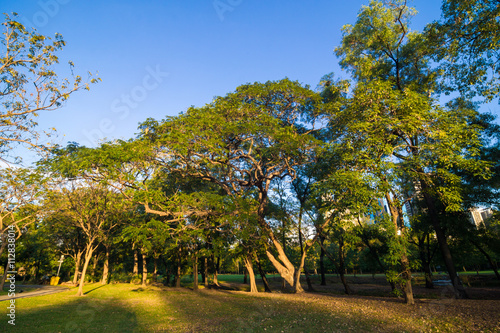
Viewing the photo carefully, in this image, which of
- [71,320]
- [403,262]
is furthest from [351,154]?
[71,320]

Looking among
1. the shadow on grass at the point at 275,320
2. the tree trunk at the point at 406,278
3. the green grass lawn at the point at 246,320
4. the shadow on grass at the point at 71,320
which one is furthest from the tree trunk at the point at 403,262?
the shadow on grass at the point at 71,320

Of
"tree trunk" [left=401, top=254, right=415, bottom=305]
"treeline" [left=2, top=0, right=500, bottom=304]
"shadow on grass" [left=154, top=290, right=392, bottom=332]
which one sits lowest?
"shadow on grass" [left=154, top=290, right=392, bottom=332]

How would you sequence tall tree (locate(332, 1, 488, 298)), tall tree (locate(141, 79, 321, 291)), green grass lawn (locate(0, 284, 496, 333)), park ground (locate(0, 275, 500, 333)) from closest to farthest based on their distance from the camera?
park ground (locate(0, 275, 500, 333)) < green grass lawn (locate(0, 284, 496, 333)) < tall tree (locate(332, 1, 488, 298)) < tall tree (locate(141, 79, 321, 291))

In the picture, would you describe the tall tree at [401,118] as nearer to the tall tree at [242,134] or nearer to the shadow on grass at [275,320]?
the tall tree at [242,134]

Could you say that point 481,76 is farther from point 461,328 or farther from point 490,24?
point 461,328

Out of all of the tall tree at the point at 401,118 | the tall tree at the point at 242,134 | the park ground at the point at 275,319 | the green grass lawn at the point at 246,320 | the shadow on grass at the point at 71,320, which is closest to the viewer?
the park ground at the point at 275,319

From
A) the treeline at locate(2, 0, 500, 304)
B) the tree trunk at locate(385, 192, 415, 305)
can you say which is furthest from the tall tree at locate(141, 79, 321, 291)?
the tree trunk at locate(385, 192, 415, 305)

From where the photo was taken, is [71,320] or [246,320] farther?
[71,320]

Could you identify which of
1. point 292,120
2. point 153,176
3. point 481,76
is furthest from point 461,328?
point 153,176

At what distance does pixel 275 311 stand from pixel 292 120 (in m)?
13.8

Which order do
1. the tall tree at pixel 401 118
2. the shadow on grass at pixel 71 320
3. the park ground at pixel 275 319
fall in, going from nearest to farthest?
the park ground at pixel 275 319
the shadow on grass at pixel 71 320
the tall tree at pixel 401 118

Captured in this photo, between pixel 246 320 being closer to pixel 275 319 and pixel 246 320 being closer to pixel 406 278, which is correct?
pixel 275 319

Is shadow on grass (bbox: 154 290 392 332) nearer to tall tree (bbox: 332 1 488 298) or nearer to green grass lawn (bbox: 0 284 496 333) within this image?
green grass lawn (bbox: 0 284 496 333)

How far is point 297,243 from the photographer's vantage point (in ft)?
93.9
